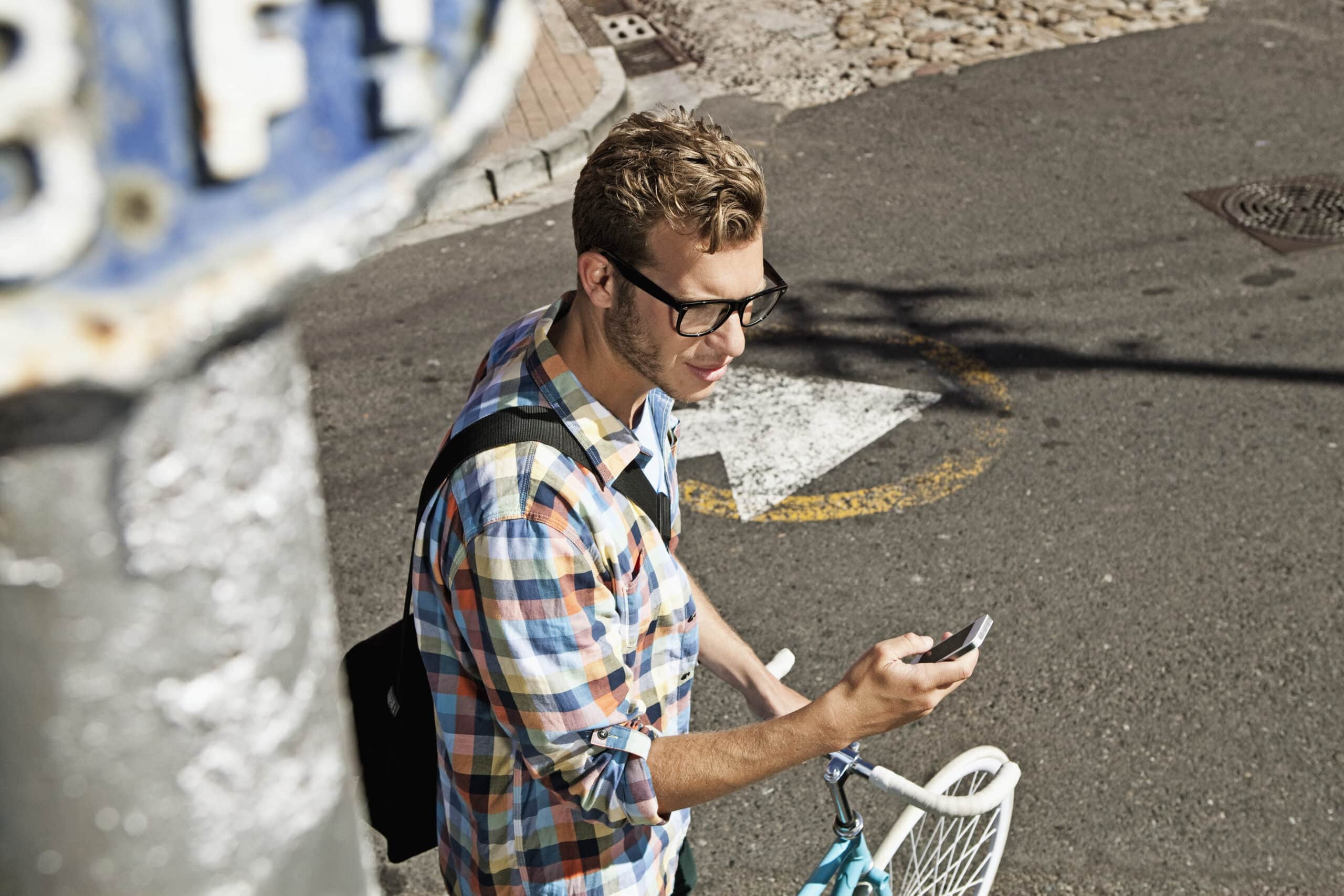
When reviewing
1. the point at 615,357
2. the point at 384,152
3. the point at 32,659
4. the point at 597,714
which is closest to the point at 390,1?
the point at 384,152

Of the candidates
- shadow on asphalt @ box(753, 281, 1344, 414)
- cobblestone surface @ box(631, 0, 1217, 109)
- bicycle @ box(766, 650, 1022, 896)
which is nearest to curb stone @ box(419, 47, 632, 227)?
cobblestone surface @ box(631, 0, 1217, 109)

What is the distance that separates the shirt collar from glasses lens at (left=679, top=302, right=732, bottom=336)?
0.73 feet

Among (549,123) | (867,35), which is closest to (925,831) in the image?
(549,123)

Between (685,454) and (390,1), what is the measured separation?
16.3 ft

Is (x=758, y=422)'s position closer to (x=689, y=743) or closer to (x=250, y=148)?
(x=689, y=743)

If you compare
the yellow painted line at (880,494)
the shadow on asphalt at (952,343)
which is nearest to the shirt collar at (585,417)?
the yellow painted line at (880,494)

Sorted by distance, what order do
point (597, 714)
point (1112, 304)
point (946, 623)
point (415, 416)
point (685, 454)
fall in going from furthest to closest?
point (1112, 304) → point (415, 416) → point (685, 454) → point (946, 623) → point (597, 714)

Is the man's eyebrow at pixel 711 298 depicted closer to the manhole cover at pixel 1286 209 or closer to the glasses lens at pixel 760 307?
the glasses lens at pixel 760 307

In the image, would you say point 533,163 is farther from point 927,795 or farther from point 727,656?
point 927,795

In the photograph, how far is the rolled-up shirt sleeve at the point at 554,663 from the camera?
1.98 meters

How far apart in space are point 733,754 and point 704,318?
798 mm

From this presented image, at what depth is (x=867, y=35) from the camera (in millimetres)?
10508

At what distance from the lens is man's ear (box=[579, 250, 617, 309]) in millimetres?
2381

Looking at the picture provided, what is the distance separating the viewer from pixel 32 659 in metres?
0.54
